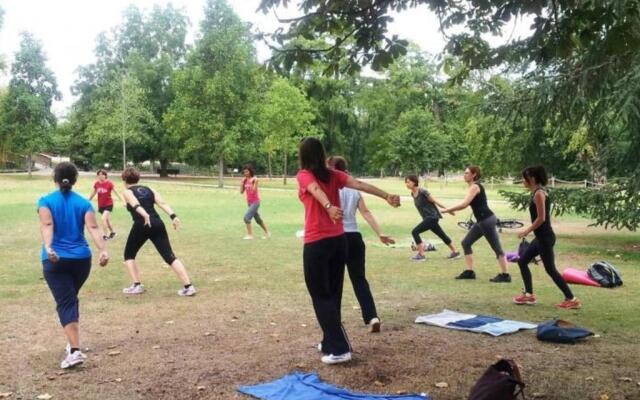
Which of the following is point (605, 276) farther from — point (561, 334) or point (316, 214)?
point (316, 214)

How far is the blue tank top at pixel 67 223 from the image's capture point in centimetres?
584

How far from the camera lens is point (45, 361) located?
6.04 meters

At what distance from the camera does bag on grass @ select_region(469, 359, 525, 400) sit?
14.3 feet

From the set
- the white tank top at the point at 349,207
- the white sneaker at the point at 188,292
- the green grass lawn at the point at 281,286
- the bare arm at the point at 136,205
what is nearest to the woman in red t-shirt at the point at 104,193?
the green grass lawn at the point at 281,286

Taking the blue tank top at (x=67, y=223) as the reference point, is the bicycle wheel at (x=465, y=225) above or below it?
below

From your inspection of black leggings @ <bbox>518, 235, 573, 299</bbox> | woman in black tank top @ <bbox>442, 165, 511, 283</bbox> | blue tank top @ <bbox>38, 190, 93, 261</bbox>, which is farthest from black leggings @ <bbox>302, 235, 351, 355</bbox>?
woman in black tank top @ <bbox>442, 165, 511, 283</bbox>

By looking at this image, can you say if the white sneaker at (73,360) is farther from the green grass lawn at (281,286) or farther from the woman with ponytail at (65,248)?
the green grass lawn at (281,286)

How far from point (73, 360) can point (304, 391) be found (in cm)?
225

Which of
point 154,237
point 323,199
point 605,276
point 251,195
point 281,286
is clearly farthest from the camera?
point 251,195

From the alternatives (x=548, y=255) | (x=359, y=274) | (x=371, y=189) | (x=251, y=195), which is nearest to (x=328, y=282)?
(x=371, y=189)

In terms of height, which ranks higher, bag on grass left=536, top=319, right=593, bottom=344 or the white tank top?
the white tank top

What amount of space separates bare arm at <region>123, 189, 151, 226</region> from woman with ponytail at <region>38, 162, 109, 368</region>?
286 cm

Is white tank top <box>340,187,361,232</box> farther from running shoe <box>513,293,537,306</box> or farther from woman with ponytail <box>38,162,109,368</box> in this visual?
running shoe <box>513,293,537,306</box>

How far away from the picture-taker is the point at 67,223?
232 inches
